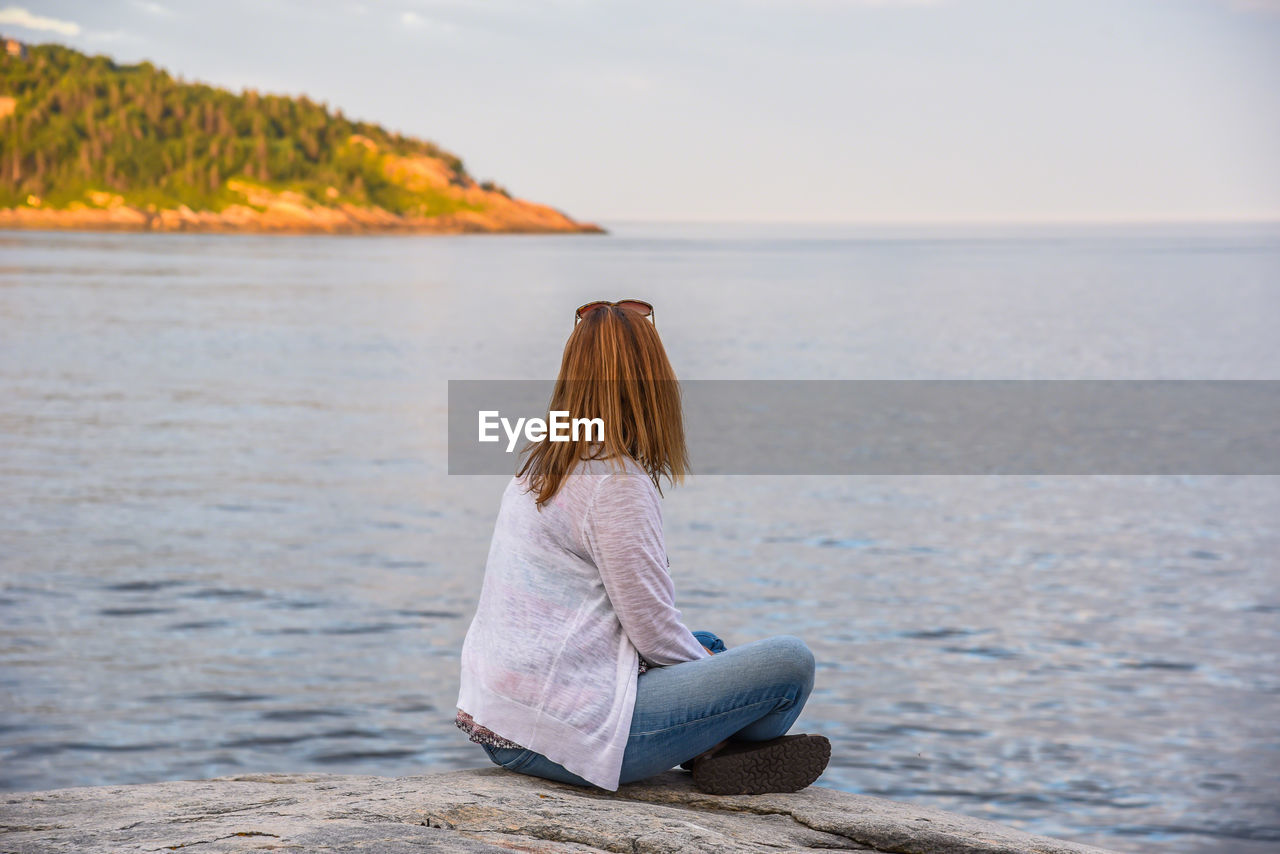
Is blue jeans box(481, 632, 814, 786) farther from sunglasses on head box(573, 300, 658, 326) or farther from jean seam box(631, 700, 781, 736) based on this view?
sunglasses on head box(573, 300, 658, 326)

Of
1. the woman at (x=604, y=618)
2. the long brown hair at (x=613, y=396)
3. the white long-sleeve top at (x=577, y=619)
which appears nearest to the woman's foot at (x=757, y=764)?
the woman at (x=604, y=618)

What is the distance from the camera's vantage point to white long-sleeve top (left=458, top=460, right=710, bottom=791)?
169 inches

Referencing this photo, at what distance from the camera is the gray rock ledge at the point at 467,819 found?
3758mm

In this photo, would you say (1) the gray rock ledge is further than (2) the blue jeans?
No

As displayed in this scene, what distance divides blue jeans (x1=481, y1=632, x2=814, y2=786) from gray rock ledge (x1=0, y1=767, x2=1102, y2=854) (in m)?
0.20

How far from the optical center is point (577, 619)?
4.43m

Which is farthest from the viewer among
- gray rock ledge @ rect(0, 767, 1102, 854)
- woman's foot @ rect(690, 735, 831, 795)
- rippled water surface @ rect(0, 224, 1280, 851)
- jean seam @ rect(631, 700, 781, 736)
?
rippled water surface @ rect(0, 224, 1280, 851)

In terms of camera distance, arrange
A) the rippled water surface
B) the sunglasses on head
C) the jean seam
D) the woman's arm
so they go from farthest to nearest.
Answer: the rippled water surface → the jean seam → the sunglasses on head → the woman's arm

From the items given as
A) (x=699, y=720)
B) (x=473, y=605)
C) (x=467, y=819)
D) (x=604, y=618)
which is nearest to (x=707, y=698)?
(x=699, y=720)

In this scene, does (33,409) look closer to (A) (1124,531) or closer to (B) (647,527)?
(A) (1124,531)

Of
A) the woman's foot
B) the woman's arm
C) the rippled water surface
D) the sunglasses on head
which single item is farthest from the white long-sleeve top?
the rippled water surface

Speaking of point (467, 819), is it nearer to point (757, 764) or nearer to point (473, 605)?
point (757, 764)

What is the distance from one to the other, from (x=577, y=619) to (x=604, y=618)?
0.32ft

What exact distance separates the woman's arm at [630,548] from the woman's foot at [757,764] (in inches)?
30.1
